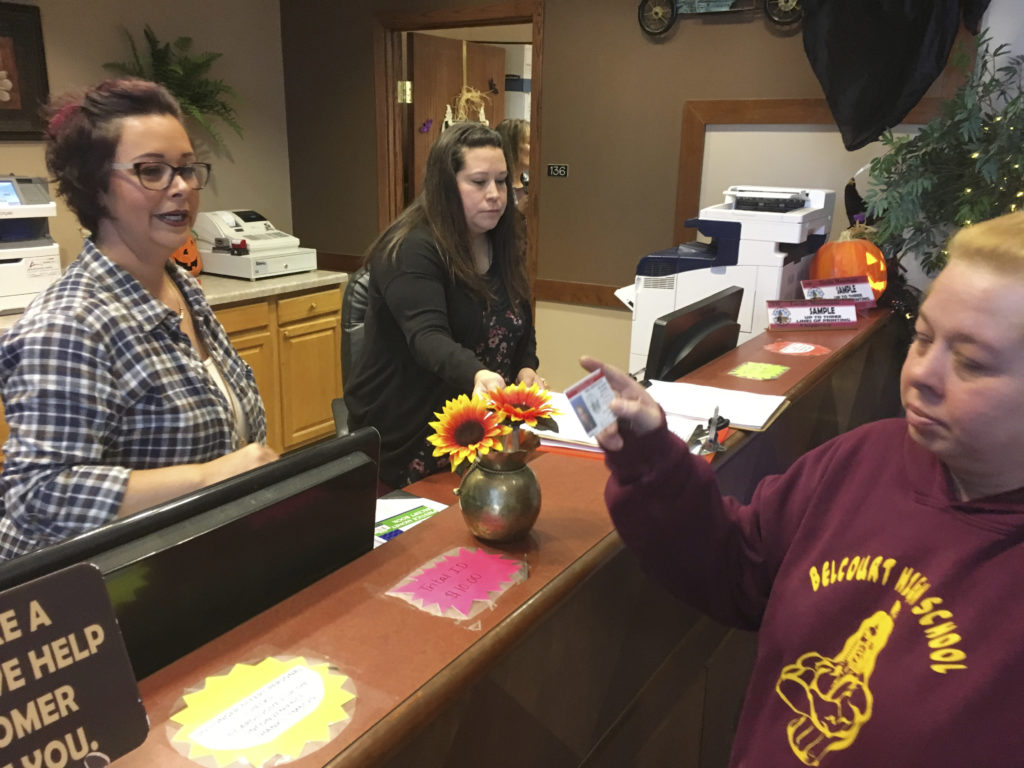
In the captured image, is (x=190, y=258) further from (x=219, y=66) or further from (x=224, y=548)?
(x=224, y=548)

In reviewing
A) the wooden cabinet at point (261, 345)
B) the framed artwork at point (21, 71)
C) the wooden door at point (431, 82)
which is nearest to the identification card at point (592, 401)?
the wooden cabinet at point (261, 345)

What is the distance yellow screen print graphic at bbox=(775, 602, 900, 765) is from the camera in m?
0.86

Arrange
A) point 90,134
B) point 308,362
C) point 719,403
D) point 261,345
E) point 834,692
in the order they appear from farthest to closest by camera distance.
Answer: point 308,362, point 261,345, point 719,403, point 90,134, point 834,692

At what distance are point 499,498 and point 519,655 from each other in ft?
0.69

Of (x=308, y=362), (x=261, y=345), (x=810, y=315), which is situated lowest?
(x=308, y=362)

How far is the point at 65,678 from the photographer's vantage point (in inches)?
25.7

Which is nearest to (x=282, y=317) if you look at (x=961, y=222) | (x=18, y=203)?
(x=18, y=203)

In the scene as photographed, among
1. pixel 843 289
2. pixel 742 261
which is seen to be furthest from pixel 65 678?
pixel 843 289

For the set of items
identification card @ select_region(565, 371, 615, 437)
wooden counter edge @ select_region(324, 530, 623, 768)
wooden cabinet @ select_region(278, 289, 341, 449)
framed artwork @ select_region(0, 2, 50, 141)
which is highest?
framed artwork @ select_region(0, 2, 50, 141)

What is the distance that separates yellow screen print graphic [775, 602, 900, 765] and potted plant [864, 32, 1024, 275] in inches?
86.8

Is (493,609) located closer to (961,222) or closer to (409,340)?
(409,340)

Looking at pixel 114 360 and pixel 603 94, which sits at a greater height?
pixel 603 94

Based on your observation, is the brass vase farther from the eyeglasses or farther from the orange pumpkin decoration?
the orange pumpkin decoration

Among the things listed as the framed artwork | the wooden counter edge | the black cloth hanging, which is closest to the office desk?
the wooden counter edge
